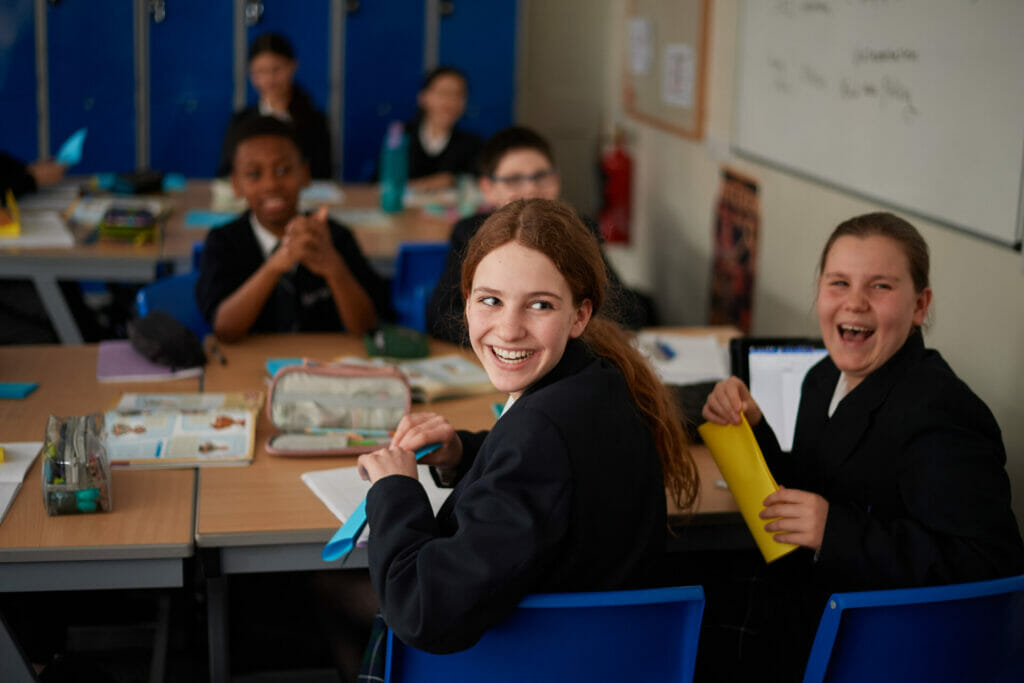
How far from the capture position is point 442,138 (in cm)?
496

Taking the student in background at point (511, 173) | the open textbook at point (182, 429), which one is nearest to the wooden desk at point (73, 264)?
the student in background at point (511, 173)

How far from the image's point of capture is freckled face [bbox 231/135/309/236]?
2861 mm

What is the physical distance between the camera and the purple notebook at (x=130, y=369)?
2371mm

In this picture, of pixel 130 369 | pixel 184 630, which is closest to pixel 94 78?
pixel 130 369

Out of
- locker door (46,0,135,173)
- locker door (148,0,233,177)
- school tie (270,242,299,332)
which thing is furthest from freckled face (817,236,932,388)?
locker door (46,0,135,173)

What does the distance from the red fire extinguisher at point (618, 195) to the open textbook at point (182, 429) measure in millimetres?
3512

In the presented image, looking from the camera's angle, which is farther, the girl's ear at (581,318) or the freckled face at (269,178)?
the freckled face at (269,178)

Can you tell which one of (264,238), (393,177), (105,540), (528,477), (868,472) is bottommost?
(105,540)

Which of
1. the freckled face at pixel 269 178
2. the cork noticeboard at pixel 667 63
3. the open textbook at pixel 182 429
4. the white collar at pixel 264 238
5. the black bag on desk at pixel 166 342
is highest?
the cork noticeboard at pixel 667 63

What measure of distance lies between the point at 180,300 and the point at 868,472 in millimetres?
1830

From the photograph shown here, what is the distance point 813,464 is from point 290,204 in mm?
1643

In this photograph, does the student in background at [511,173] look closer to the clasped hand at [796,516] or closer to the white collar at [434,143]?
the clasped hand at [796,516]

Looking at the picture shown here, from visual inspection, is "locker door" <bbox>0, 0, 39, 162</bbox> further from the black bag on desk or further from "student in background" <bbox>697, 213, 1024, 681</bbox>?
"student in background" <bbox>697, 213, 1024, 681</bbox>

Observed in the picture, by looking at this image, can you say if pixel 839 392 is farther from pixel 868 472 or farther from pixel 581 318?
pixel 581 318
